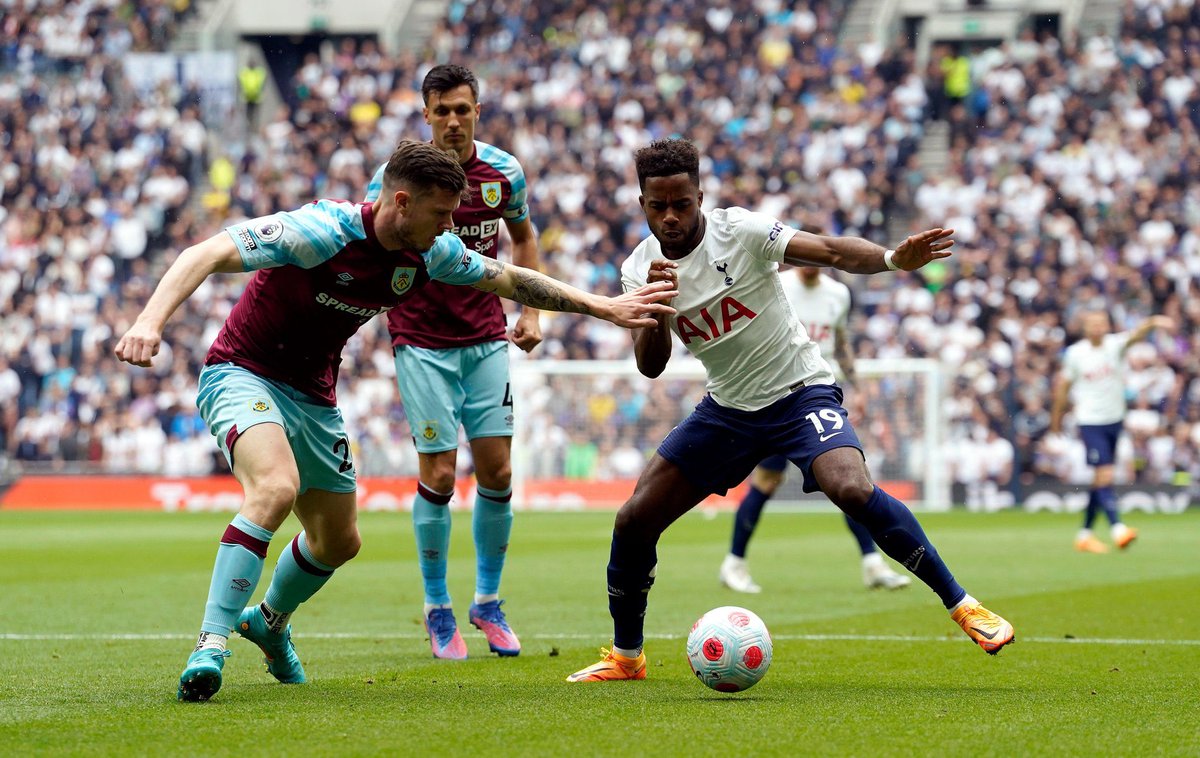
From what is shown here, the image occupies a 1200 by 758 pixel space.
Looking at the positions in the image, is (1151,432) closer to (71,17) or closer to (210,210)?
(210,210)

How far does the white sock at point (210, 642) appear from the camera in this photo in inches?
234

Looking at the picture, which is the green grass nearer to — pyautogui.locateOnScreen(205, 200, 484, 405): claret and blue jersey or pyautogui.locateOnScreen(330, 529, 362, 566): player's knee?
pyautogui.locateOnScreen(330, 529, 362, 566): player's knee

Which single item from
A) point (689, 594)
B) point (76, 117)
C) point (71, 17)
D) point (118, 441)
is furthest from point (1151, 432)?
point (71, 17)

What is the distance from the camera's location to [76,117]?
3325cm

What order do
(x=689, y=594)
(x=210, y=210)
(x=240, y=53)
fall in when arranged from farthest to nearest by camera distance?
(x=240, y=53), (x=210, y=210), (x=689, y=594)

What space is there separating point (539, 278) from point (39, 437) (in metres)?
23.4

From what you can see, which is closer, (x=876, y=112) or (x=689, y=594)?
(x=689, y=594)

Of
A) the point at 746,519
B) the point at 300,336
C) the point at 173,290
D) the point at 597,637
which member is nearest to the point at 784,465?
the point at 746,519

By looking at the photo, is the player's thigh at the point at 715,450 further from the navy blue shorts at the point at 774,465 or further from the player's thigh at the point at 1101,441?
the player's thigh at the point at 1101,441

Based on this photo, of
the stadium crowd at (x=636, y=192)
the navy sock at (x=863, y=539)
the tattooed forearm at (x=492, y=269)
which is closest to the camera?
the tattooed forearm at (x=492, y=269)

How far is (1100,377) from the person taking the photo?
658 inches

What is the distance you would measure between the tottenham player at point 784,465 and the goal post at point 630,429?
40.9 feet

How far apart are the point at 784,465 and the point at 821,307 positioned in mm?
1216

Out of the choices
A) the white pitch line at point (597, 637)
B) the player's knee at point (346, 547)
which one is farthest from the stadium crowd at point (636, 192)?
the player's knee at point (346, 547)
